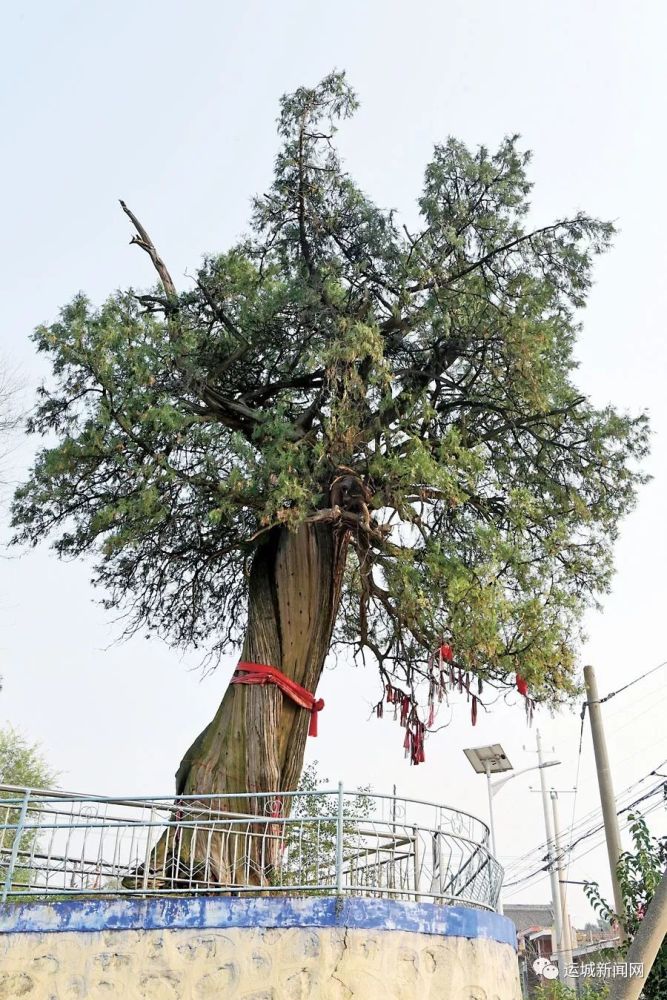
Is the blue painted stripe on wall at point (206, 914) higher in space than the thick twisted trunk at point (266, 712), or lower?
lower

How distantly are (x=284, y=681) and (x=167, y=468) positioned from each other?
113 inches

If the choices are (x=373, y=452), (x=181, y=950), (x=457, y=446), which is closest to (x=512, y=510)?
(x=457, y=446)

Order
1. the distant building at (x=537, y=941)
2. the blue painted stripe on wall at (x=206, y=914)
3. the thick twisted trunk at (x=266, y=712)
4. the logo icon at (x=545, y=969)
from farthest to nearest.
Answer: the distant building at (x=537, y=941) < the logo icon at (x=545, y=969) < the thick twisted trunk at (x=266, y=712) < the blue painted stripe on wall at (x=206, y=914)

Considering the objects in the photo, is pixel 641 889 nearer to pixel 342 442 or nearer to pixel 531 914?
pixel 342 442

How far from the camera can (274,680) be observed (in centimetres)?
1084

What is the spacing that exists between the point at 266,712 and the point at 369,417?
12.5 feet

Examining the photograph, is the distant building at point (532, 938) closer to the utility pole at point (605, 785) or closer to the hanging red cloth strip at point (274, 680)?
the utility pole at point (605, 785)

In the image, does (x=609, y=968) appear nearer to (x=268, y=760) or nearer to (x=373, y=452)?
(x=268, y=760)

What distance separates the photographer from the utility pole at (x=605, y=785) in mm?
11531

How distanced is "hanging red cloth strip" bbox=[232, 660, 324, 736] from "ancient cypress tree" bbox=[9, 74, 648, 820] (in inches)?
4.0

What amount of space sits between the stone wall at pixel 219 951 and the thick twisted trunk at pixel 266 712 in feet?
5.14

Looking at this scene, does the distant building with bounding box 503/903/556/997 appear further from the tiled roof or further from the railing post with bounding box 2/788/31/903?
the railing post with bounding box 2/788/31/903

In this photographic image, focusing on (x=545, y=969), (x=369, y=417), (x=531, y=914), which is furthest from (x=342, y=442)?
(x=531, y=914)

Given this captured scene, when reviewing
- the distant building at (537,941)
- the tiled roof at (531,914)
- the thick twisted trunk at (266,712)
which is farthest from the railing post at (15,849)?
the tiled roof at (531,914)
